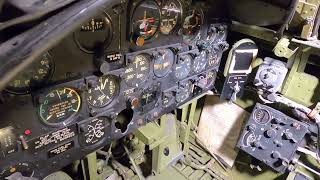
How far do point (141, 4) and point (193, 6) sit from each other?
551 millimetres

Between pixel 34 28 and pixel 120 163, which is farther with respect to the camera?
pixel 120 163

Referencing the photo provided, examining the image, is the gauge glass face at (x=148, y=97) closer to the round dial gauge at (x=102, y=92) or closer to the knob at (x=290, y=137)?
the round dial gauge at (x=102, y=92)

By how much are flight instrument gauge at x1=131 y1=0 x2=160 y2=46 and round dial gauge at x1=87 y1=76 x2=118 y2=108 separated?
304 mm

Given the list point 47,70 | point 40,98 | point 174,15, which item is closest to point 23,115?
point 40,98

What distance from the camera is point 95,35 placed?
4.34 ft

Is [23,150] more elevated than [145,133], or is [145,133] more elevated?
[23,150]

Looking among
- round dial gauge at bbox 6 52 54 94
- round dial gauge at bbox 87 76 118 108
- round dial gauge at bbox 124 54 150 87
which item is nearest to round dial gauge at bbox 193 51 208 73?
round dial gauge at bbox 124 54 150 87

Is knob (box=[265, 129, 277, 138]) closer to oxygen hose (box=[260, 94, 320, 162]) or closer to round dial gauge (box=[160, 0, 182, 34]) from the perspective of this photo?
oxygen hose (box=[260, 94, 320, 162])

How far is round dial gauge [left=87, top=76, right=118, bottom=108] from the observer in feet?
4.81

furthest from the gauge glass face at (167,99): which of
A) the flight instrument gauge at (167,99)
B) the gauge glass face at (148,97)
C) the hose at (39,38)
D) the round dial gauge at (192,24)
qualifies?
the hose at (39,38)

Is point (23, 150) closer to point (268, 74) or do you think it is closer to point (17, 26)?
point (17, 26)

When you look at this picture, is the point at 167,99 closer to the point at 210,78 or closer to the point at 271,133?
the point at 210,78

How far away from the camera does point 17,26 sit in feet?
1.60

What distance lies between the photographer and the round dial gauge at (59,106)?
1.26 metres
